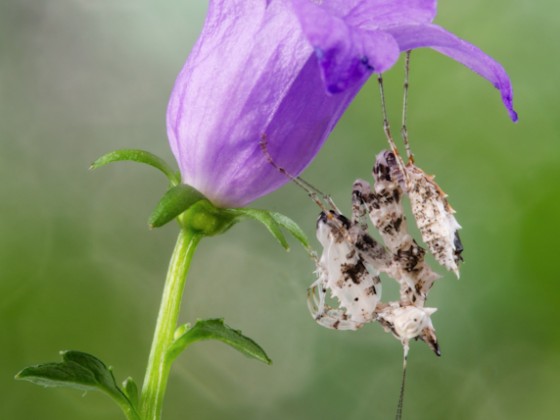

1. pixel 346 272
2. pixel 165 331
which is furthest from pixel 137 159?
pixel 346 272

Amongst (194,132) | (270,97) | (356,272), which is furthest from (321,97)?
(356,272)

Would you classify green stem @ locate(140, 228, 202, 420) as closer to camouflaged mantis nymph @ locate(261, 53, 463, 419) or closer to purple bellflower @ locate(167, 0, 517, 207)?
purple bellflower @ locate(167, 0, 517, 207)

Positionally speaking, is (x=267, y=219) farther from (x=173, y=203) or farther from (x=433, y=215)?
(x=433, y=215)

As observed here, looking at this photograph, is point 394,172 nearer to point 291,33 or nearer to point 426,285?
point 426,285

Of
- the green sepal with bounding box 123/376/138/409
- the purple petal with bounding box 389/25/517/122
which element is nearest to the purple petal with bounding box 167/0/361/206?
the purple petal with bounding box 389/25/517/122

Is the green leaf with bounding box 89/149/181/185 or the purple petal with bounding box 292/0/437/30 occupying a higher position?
the purple petal with bounding box 292/0/437/30

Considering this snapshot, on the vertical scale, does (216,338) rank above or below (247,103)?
below
